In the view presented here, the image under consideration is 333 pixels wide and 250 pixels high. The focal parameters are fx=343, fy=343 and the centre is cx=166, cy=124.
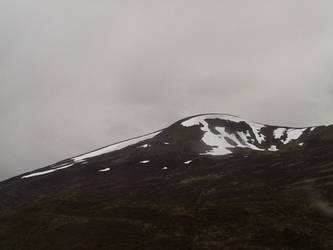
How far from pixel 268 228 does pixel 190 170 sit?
110m

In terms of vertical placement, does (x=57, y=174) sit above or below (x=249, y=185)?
above

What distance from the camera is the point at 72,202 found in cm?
4631

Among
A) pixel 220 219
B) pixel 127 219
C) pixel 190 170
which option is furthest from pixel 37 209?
pixel 190 170

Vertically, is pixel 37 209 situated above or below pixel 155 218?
above

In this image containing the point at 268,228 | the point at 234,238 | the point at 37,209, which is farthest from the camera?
the point at 37,209

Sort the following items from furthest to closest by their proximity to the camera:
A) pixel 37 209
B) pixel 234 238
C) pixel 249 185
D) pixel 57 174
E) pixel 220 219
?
1. pixel 57 174
2. pixel 249 185
3. pixel 37 209
4. pixel 220 219
5. pixel 234 238

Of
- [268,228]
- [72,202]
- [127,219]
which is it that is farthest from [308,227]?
[72,202]

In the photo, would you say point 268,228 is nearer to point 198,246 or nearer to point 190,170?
point 198,246

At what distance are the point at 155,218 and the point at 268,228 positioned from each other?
12158 mm

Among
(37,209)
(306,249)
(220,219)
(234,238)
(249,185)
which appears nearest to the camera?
(306,249)

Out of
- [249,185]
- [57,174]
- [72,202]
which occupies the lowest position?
[249,185]

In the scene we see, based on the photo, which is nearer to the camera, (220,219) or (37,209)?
(220,219)

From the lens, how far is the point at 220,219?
1443 inches

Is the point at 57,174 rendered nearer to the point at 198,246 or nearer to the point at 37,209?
the point at 37,209
